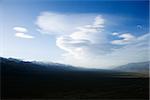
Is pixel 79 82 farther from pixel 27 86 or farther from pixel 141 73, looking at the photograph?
pixel 141 73

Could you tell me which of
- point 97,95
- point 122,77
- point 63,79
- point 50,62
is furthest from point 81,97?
point 122,77

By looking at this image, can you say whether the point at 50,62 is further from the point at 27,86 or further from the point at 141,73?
the point at 141,73

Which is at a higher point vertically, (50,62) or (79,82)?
(50,62)

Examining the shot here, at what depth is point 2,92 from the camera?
11.4 ft

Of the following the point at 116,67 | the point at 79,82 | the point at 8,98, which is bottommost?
the point at 8,98

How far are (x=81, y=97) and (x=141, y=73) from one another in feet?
4.19

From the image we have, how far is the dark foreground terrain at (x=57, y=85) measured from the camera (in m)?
3.53

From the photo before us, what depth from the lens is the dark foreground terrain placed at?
3527 millimetres

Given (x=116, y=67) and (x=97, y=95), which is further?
(x=116, y=67)

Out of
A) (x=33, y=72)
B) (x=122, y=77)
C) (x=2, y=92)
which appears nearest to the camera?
(x=2, y=92)

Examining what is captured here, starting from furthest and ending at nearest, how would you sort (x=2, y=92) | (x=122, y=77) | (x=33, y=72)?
(x=122, y=77) → (x=33, y=72) → (x=2, y=92)

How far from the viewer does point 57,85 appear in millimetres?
3670

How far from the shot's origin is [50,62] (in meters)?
A: 3.58

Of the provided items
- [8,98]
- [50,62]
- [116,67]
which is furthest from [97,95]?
[8,98]
